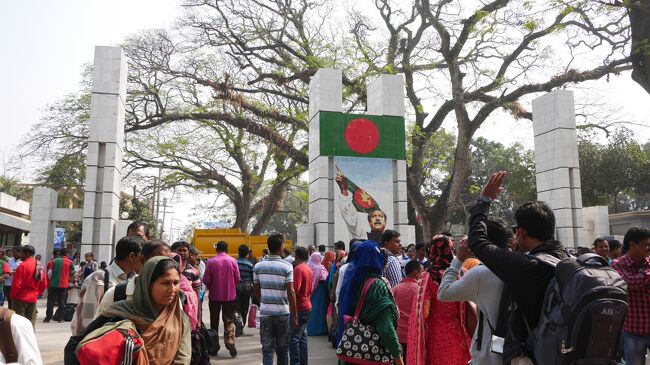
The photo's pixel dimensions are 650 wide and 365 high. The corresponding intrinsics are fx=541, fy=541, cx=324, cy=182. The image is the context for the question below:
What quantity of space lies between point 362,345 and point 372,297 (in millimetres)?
351

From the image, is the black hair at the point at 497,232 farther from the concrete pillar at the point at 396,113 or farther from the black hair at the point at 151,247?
the concrete pillar at the point at 396,113

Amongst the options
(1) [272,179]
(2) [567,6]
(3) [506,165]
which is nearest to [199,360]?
(2) [567,6]

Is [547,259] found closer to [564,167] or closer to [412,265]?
[412,265]

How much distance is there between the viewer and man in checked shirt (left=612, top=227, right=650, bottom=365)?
4.87m

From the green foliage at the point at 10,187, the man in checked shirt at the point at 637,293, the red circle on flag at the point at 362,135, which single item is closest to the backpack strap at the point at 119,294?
the man in checked shirt at the point at 637,293

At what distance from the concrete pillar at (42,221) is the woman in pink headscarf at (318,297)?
8.74 metres

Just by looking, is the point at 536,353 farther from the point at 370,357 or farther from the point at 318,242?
the point at 318,242

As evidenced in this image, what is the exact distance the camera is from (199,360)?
3.40m

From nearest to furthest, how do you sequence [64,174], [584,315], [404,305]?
1. [584,315]
2. [404,305]
3. [64,174]

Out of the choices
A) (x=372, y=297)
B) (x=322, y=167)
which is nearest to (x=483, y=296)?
(x=372, y=297)

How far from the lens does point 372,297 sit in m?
3.96

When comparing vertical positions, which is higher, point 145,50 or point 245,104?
point 145,50

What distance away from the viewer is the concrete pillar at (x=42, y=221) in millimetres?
14664

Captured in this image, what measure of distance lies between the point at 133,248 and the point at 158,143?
2077 cm
